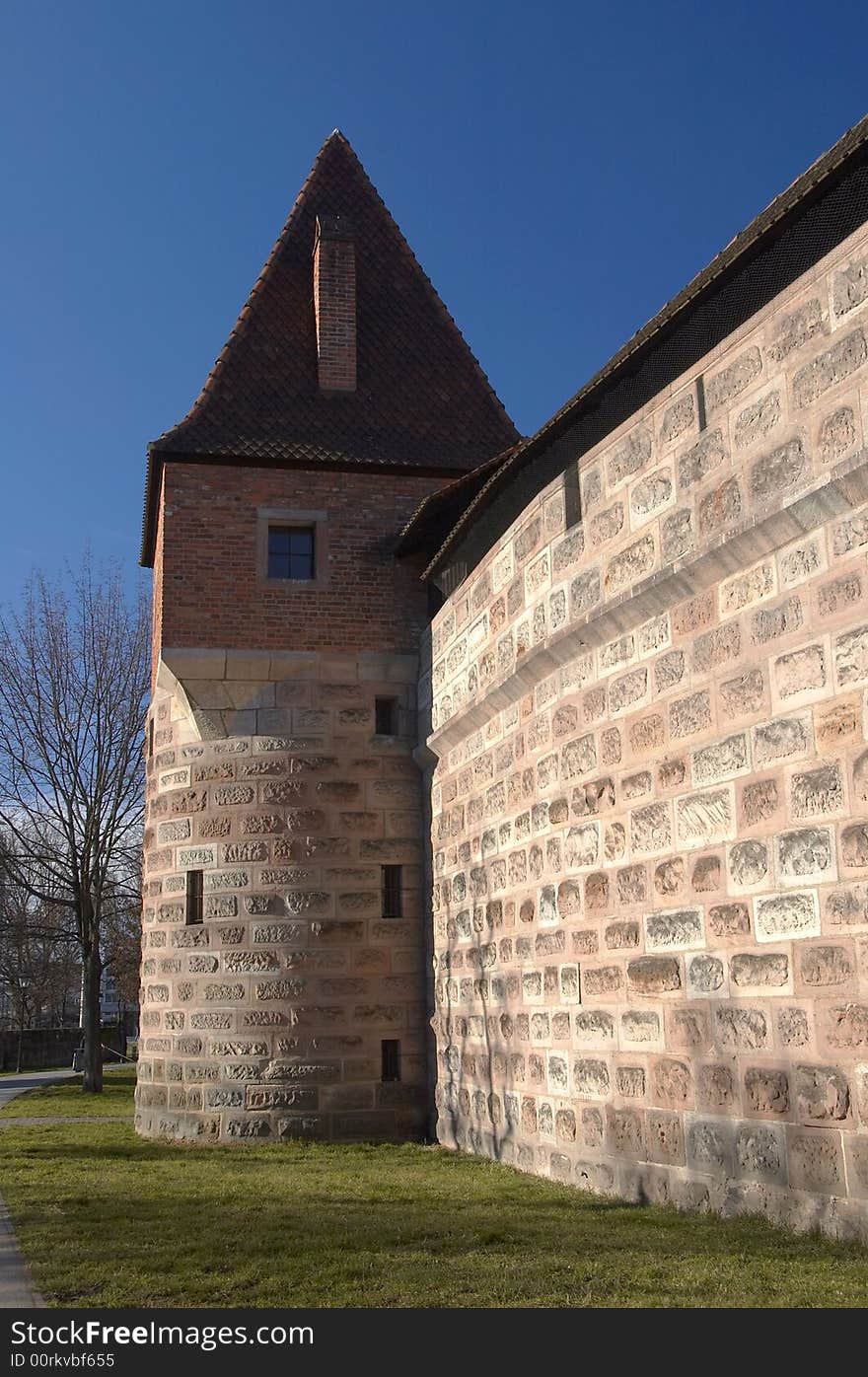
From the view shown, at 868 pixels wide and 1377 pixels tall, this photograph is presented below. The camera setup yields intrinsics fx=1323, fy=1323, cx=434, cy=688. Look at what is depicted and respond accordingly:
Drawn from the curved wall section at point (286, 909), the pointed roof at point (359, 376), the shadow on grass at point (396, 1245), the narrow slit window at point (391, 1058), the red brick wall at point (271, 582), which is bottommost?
the shadow on grass at point (396, 1245)

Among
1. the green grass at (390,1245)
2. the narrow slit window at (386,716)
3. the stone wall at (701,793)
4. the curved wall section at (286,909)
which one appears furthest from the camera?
the narrow slit window at (386,716)

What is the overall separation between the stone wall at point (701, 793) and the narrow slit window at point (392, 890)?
2.64 metres

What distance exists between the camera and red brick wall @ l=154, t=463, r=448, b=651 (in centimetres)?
1281

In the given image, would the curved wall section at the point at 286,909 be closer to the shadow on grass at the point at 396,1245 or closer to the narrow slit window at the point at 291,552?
the narrow slit window at the point at 291,552

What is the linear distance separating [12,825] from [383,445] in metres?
14.1

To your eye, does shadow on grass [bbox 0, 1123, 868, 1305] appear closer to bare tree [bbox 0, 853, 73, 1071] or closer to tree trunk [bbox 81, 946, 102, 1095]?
tree trunk [bbox 81, 946, 102, 1095]

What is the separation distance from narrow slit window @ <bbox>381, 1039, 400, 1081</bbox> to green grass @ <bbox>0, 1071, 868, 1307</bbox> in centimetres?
250

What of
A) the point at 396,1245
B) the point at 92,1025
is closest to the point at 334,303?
the point at 396,1245

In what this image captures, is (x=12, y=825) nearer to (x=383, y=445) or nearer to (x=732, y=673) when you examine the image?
(x=383, y=445)

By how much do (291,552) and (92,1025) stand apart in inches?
516

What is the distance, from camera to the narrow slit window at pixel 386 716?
1304cm

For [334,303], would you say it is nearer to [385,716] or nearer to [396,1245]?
[385,716]

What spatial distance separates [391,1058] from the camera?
12.4m

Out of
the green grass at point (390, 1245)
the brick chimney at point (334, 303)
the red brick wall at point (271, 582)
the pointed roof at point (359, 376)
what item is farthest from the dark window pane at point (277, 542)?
the green grass at point (390, 1245)
